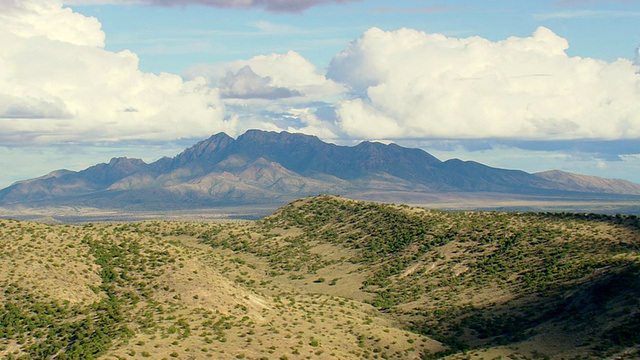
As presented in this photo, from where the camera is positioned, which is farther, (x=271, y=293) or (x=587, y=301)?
(x=271, y=293)

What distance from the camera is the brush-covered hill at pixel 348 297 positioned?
326 feet

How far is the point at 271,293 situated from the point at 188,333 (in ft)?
148

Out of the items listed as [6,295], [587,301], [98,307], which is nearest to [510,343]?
[587,301]

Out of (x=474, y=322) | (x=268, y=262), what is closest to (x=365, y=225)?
(x=268, y=262)

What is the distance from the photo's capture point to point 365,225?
7844 inches

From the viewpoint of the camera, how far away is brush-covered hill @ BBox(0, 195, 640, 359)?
326ft

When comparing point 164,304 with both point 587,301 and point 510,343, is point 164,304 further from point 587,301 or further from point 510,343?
point 587,301

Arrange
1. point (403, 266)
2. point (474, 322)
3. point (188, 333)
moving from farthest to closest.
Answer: point (403, 266)
point (474, 322)
point (188, 333)

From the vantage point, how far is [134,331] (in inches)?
4048

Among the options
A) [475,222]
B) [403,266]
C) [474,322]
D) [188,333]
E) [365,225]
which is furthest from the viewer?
[365,225]

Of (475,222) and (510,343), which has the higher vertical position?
(475,222)

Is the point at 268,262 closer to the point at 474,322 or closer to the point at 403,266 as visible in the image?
the point at 403,266

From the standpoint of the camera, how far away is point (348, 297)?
152 m

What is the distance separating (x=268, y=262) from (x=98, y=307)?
7522 cm
